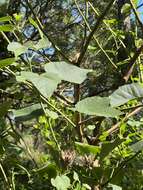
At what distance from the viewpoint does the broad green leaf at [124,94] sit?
1.57 ft

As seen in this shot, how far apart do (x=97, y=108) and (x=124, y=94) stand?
3 centimetres

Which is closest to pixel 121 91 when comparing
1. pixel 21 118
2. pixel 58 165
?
pixel 21 118

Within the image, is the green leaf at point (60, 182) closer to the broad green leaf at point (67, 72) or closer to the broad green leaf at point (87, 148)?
the broad green leaf at point (87, 148)

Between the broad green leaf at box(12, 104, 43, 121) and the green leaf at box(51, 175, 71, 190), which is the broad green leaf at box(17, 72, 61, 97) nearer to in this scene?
the broad green leaf at box(12, 104, 43, 121)

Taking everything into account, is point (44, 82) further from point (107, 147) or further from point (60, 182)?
point (60, 182)

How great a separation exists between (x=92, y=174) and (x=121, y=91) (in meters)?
0.26

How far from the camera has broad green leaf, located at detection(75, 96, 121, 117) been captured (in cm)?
49

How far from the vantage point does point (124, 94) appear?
49 centimetres

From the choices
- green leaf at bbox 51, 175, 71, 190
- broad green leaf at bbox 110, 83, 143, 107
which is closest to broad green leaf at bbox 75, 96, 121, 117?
broad green leaf at bbox 110, 83, 143, 107

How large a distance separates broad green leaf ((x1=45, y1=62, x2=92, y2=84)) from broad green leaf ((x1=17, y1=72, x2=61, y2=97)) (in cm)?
1

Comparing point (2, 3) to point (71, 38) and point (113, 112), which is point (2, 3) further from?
point (71, 38)

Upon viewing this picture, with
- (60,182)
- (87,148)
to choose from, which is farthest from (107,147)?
(60,182)

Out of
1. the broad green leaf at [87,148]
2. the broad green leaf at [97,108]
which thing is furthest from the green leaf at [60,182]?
the broad green leaf at [97,108]

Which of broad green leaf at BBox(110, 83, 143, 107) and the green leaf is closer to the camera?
broad green leaf at BBox(110, 83, 143, 107)
